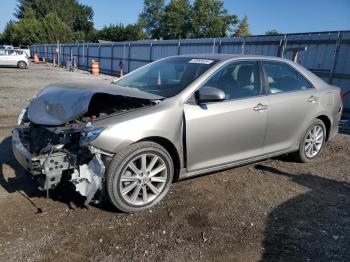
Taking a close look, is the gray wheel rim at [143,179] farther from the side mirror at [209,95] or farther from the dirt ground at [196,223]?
the side mirror at [209,95]

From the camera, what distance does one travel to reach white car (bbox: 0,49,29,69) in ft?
88.3

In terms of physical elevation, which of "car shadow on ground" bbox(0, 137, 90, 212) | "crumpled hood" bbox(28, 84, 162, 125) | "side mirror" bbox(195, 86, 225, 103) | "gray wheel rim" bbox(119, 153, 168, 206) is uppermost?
"side mirror" bbox(195, 86, 225, 103)

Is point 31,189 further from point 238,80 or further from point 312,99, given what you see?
point 312,99

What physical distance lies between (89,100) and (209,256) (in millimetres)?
1943

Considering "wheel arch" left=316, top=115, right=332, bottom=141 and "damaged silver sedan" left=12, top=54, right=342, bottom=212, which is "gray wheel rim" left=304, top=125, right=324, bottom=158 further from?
"damaged silver sedan" left=12, top=54, right=342, bottom=212

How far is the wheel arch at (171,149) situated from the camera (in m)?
3.74

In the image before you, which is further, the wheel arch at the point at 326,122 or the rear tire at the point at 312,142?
the wheel arch at the point at 326,122

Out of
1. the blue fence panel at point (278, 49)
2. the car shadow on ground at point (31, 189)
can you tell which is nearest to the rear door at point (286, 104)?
the car shadow on ground at point (31, 189)

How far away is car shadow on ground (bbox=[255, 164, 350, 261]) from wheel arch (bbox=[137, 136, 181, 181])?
1.14m

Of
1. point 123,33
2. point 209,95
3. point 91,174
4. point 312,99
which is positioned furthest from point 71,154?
point 123,33

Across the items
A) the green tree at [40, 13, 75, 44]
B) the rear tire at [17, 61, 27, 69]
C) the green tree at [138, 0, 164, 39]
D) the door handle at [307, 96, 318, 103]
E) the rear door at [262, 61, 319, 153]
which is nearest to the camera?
the rear door at [262, 61, 319, 153]

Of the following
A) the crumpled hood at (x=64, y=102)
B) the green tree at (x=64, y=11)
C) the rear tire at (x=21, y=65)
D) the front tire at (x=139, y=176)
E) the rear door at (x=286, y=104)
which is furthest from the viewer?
the green tree at (x=64, y=11)

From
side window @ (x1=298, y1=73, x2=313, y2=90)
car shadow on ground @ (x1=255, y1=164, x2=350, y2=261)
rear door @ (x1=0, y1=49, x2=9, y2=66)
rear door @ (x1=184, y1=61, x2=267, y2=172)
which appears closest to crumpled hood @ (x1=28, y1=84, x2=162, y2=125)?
rear door @ (x1=184, y1=61, x2=267, y2=172)

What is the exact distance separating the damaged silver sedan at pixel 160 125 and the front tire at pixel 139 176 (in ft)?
0.04
